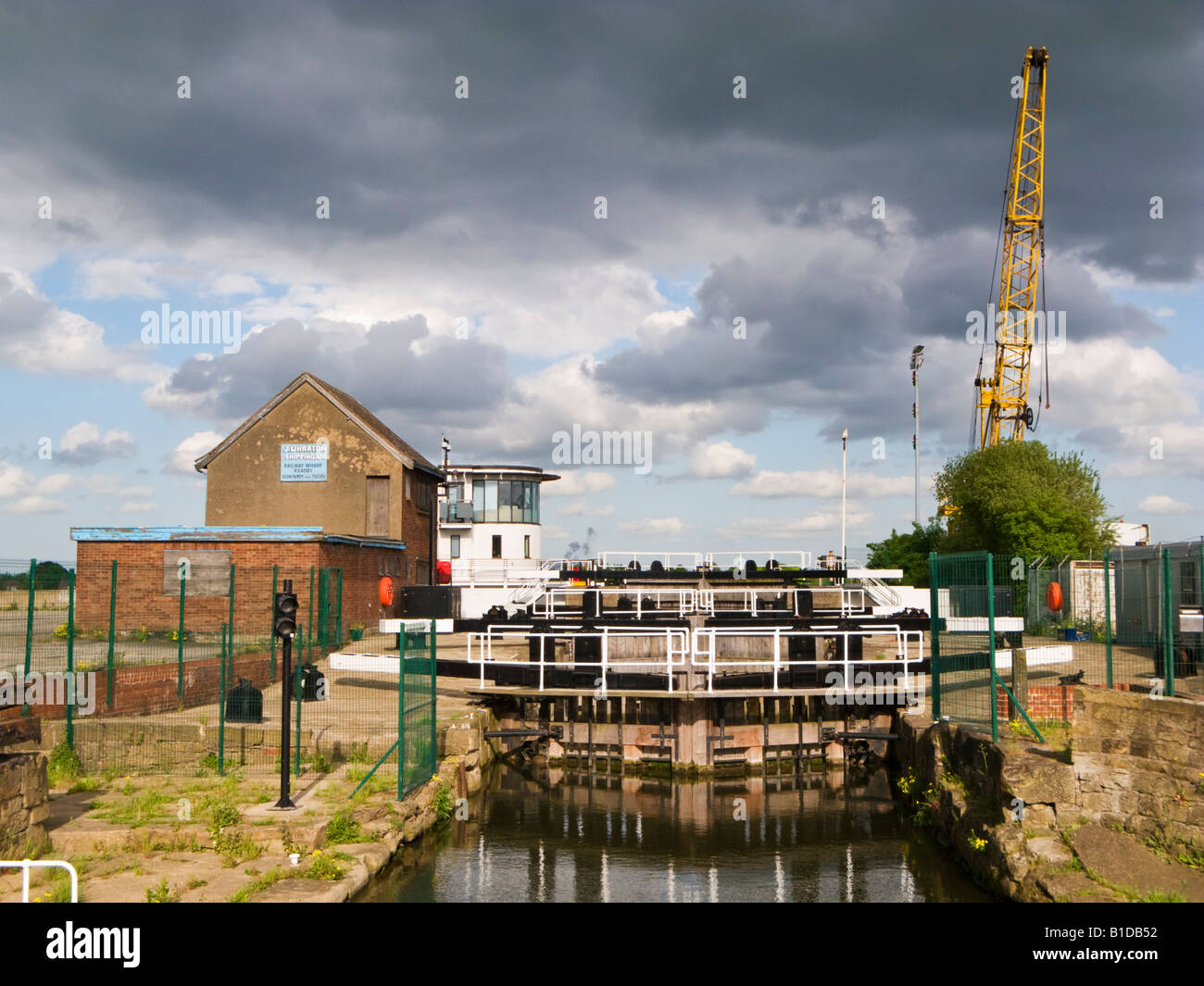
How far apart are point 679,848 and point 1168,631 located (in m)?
7.02

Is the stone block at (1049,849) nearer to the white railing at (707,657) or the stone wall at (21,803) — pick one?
the white railing at (707,657)

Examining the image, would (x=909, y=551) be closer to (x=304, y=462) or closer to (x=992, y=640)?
(x=304, y=462)

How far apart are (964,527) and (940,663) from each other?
43767mm

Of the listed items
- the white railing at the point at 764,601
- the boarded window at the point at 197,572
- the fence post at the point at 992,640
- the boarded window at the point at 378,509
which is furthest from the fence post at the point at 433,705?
the boarded window at the point at 378,509

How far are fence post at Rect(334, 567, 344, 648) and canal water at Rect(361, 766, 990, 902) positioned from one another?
10.0m

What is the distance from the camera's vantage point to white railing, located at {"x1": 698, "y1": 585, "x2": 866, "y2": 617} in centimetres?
2662

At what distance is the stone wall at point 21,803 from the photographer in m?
9.38

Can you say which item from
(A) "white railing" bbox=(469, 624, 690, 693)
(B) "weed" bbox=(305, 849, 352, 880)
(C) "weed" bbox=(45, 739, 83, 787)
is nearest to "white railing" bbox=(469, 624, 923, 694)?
(A) "white railing" bbox=(469, 624, 690, 693)

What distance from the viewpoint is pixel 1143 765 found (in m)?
11.2

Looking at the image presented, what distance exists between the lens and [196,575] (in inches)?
1091

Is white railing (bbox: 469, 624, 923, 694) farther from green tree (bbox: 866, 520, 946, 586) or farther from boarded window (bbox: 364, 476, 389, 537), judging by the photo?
green tree (bbox: 866, 520, 946, 586)

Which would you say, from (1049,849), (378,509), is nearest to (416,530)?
(378,509)
